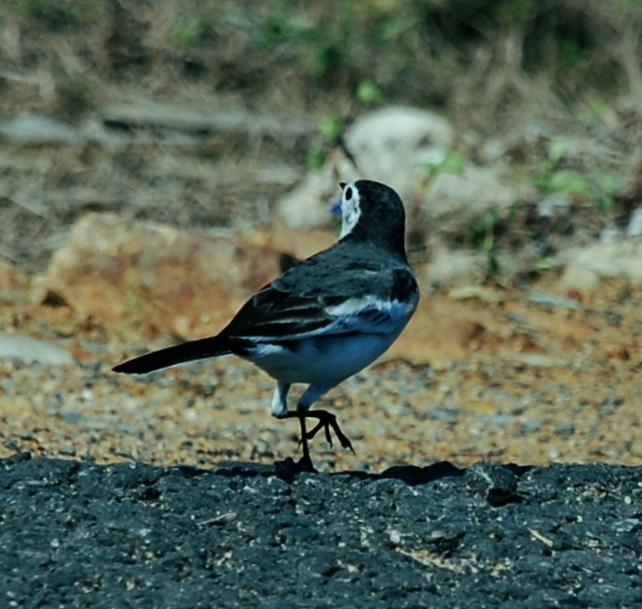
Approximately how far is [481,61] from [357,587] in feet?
29.2

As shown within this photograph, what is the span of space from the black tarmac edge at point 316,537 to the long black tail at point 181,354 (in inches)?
12.3

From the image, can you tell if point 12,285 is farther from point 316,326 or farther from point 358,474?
point 358,474

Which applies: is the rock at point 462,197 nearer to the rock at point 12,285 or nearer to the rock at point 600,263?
the rock at point 600,263

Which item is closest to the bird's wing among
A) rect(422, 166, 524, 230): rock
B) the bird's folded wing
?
the bird's folded wing

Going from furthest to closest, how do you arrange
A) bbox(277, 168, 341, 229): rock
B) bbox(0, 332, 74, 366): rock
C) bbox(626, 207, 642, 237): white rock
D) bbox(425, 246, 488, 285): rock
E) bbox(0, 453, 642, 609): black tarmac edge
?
1. bbox(277, 168, 341, 229): rock
2. bbox(626, 207, 642, 237): white rock
3. bbox(425, 246, 488, 285): rock
4. bbox(0, 332, 74, 366): rock
5. bbox(0, 453, 642, 609): black tarmac edge

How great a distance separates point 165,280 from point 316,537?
12.0 feet

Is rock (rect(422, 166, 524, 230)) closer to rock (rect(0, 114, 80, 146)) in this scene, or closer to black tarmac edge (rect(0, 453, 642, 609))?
rock (rect(0, 114, 80, 146))

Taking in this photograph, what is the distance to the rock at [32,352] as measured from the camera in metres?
7.62

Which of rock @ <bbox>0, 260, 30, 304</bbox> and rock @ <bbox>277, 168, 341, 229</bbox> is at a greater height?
rock @ <bbox>277, 168, 341, 229</bbox>

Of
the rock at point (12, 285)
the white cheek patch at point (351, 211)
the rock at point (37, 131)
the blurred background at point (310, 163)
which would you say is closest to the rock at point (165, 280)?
the blurred background at point (310, 163)

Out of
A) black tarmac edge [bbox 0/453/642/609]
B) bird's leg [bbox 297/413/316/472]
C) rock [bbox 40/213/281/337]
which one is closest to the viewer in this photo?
black tarmac edge [bbox 0/453/642/609]

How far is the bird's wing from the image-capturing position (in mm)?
5621

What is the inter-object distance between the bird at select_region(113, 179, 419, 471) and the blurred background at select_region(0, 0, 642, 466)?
47.1 inches

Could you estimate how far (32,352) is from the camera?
7695 millimetres
